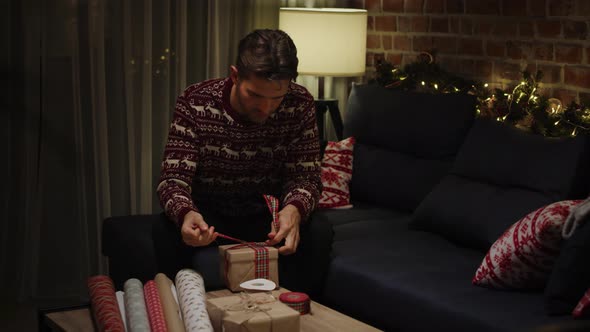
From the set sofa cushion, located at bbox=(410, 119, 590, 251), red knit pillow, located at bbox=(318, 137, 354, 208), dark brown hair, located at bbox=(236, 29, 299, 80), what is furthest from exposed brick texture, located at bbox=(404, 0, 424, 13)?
dark brown hair, located at bbox=(236, 29, 299, 80)

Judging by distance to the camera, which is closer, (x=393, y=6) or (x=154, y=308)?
(x=154, y=308)

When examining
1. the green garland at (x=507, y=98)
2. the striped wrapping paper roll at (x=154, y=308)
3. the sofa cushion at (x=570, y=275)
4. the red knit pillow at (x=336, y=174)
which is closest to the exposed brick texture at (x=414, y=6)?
the green garland at (x=507, y=98)

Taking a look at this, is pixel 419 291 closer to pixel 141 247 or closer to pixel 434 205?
pixel 434 205

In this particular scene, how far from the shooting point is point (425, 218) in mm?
2713

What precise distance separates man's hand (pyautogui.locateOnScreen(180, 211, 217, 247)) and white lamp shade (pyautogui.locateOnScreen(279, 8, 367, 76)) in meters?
1.65

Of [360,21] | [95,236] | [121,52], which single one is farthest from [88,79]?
[360,21]

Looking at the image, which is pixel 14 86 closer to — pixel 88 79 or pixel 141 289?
pixel 88 79

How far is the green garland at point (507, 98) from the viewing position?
2.70 metres

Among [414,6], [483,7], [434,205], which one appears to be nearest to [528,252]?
[434,205]

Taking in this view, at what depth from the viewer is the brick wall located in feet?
9.32

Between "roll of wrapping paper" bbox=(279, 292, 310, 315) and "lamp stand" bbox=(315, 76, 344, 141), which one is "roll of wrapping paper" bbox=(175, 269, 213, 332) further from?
"lamp stand" bbox=(315, 76, 344, 141)

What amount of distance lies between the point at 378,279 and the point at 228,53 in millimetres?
1735

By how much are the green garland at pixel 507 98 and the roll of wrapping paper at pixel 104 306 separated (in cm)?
167

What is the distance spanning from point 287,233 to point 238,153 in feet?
1.08
